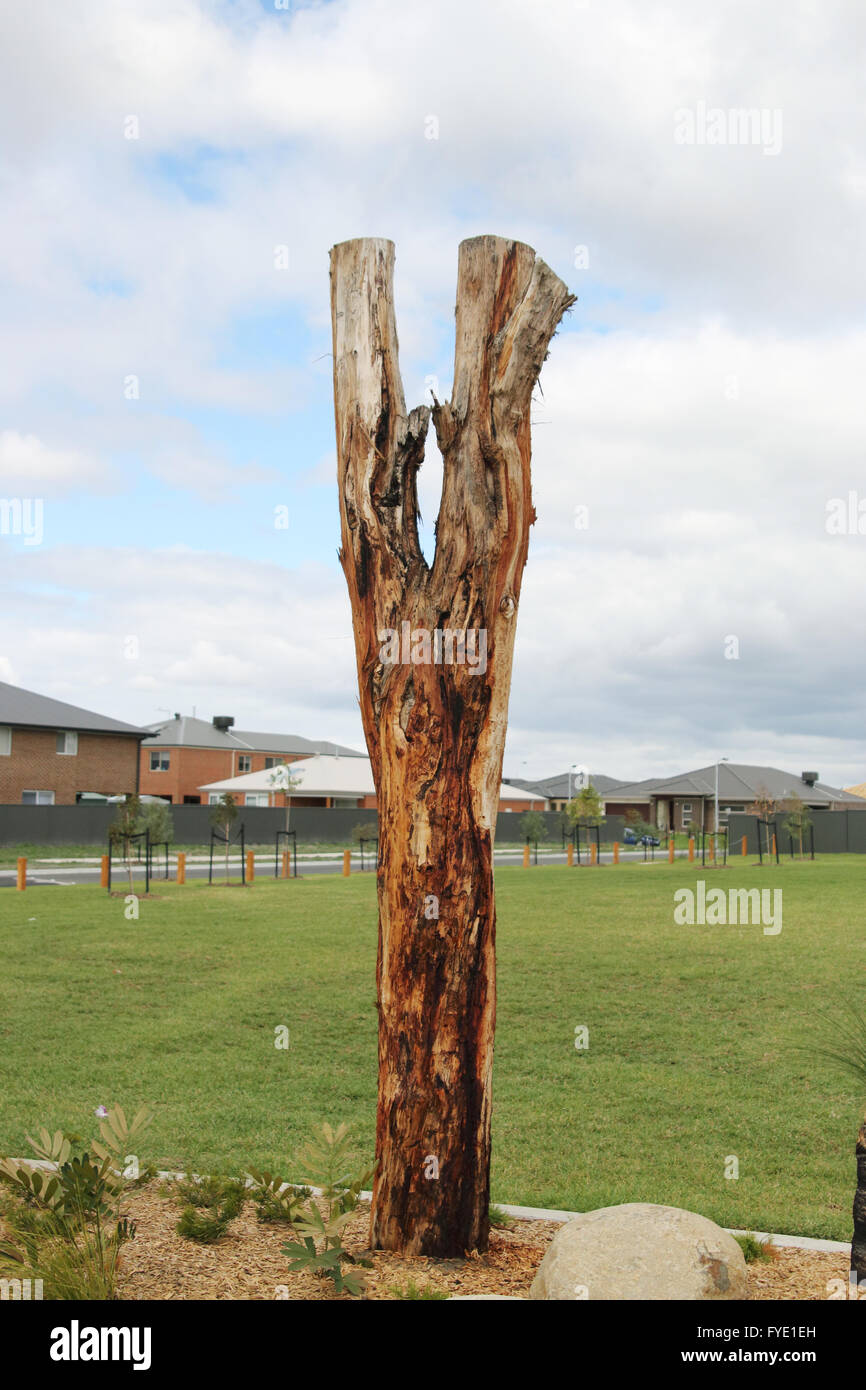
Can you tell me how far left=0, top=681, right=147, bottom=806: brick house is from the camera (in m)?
46.6

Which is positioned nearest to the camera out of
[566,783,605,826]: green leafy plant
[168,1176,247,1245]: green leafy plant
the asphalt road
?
[168,1176,247,1245]: green leafy plant

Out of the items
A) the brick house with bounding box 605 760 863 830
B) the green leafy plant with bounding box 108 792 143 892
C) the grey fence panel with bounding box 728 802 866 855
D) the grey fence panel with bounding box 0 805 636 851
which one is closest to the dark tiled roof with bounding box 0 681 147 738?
the grey fence panel with bounding box 0 805 636 851

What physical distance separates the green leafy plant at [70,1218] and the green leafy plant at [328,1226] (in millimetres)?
674

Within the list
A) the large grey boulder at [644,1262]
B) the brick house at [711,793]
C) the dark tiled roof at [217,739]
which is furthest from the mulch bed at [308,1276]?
the brick house at [711,793]

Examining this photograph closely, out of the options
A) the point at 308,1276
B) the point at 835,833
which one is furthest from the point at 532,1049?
the point at 835,833

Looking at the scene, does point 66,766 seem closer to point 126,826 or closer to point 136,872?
point 136,872

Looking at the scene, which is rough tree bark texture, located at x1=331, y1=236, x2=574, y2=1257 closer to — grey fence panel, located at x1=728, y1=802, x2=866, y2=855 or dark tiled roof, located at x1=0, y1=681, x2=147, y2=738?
dark tiled roof, located at x1=0, y1=681, x2=147, y2=738

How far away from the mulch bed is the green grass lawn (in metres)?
0.92

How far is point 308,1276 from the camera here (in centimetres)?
407

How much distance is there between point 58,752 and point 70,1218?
153 ft

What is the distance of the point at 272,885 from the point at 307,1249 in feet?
77.6

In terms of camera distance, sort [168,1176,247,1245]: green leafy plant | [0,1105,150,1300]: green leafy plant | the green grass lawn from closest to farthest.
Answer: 1. [0,1105,150,1300]: green leafy plant
2. [168,1176,247,1245]: green leafy plant
3. the green grass lawn

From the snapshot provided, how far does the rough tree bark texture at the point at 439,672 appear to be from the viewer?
175 inches
